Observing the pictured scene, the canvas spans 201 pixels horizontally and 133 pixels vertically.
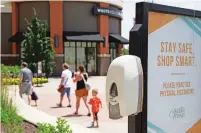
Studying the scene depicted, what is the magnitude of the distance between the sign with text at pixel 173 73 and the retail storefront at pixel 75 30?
95.4 ft

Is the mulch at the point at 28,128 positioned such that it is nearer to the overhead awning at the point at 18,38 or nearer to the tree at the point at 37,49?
the tree at the point at 37,49

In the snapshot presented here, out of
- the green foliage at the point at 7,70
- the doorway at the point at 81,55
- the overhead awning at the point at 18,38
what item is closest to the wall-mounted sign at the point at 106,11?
the doorway at the point at 81,55

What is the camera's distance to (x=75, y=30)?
3412cm

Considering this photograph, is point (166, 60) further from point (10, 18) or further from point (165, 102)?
point (10, 18)

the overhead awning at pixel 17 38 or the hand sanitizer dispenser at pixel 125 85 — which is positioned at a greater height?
the overhead awning at pixel 17 38

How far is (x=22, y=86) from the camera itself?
531 inches

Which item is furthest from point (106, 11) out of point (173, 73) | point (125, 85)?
point (125, 85)

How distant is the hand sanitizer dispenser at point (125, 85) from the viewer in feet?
10.6

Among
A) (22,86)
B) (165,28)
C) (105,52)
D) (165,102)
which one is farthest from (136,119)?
(105,52)

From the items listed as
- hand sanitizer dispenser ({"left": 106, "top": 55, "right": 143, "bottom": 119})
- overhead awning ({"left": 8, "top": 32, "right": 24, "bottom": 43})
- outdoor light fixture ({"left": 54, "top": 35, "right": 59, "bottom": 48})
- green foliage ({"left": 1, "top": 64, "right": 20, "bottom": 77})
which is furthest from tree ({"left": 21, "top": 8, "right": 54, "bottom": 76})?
hand sanitizer dispenser ({"left": 106, "top": 55, "right": 143, "bottom": 119})

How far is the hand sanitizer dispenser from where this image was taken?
3.22 metres

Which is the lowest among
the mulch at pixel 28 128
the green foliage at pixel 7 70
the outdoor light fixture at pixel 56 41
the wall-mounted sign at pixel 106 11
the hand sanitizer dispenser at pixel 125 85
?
the mulch at pixel 28 128

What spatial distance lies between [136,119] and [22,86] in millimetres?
10237

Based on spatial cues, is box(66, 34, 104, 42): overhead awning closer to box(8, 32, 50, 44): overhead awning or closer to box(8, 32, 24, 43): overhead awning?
box(8, 32, 50, 44): overhead awning
